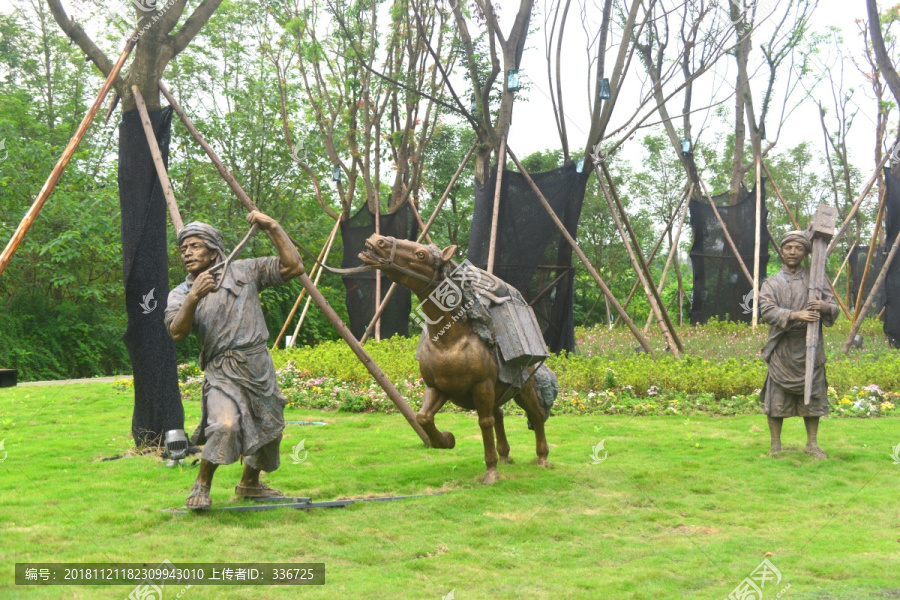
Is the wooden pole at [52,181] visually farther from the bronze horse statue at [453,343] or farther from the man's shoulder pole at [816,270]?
the man's shoulder pole at [816,270]

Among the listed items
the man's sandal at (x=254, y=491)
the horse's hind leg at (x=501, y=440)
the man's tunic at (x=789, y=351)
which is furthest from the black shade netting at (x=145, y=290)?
the man's tunic at (x=789, y=351)

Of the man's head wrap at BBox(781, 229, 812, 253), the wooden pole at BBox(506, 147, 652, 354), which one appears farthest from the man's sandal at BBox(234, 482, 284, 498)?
the wooden pole at BBox(506, 147, 652, 354)

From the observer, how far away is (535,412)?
748cm

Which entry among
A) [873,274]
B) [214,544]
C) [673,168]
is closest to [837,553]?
[214,544]

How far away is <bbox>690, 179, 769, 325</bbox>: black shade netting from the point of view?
19.0 m

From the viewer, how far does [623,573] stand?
15.2 ft

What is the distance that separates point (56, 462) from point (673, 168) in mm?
27041

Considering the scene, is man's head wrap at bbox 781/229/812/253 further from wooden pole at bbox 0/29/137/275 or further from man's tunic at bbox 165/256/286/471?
wooden pole at bbox 0/29/137/275

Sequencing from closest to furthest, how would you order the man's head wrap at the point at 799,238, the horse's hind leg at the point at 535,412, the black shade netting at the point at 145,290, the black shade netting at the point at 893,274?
the horse's hind leg at the point at 535,412
the man's head wrap at the point at 799,238
the black shade netting at the point at 145,290
the black shade netting at the point at 893,274

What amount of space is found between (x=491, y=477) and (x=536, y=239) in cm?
696

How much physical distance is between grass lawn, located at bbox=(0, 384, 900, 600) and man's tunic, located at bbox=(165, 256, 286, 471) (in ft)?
1.72

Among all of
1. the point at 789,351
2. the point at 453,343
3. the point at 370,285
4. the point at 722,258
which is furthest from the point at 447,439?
the point at 722,258

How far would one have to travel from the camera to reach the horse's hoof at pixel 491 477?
269 inches

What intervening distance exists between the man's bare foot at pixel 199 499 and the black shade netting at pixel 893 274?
13668mm
